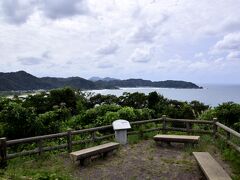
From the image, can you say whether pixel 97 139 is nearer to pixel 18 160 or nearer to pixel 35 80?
pixel 18 160

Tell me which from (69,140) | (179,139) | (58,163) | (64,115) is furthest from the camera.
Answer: (64,115)

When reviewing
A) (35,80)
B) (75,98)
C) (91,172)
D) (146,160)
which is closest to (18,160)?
(91,172)

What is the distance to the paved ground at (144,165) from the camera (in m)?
7.85

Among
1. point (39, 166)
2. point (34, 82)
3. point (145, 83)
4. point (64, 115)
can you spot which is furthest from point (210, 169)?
point (145, 83)

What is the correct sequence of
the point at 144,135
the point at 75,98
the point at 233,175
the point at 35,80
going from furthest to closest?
the point at 35,80
the point at 75,98
the point at 144,135
the point at 233,175

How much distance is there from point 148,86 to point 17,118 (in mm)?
119248

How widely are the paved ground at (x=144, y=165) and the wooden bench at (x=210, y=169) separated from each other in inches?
14.8

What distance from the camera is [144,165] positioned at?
28.8ft

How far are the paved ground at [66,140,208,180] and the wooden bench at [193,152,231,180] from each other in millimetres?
376

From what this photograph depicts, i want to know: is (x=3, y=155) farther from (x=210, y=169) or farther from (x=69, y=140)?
(x=210, y=169)

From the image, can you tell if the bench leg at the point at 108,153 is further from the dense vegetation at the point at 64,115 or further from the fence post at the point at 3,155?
the dense vegetation at the point at 64,115

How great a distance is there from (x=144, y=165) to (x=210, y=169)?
232 centimetres

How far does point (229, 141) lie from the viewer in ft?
32.3

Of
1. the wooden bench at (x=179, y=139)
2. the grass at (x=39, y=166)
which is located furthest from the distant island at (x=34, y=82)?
the grass at (x=39, y=166)
